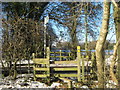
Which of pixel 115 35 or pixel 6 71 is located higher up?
pixel 115 35

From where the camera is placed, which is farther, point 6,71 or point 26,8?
point 26,8

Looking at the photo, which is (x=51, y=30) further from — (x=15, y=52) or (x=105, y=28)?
(x=105, y=28)

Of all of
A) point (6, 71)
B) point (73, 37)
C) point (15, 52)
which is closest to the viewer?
point (15, 52)

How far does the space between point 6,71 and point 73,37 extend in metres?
5.56

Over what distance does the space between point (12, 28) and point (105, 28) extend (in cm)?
405

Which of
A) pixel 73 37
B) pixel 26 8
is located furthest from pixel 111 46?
pixel 26 8

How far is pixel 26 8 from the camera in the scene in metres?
Answer: 10.7

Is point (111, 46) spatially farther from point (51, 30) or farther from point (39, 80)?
point (51, 30)

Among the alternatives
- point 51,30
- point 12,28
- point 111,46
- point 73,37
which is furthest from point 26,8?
point 111,46

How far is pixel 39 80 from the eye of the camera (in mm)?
5402

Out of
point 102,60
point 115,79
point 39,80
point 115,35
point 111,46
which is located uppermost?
point 115,35

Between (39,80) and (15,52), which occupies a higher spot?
(15,52)

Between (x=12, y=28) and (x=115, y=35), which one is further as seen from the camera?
(x=12, y=28)

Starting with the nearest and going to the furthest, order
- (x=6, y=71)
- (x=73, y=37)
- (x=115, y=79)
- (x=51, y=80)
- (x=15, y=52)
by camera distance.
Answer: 1. (x=115, y=79)
2. (x=51, y=80)
3. (x=15, y=52)
4. (x=6, y=71)
5. (x=73, y=37)
